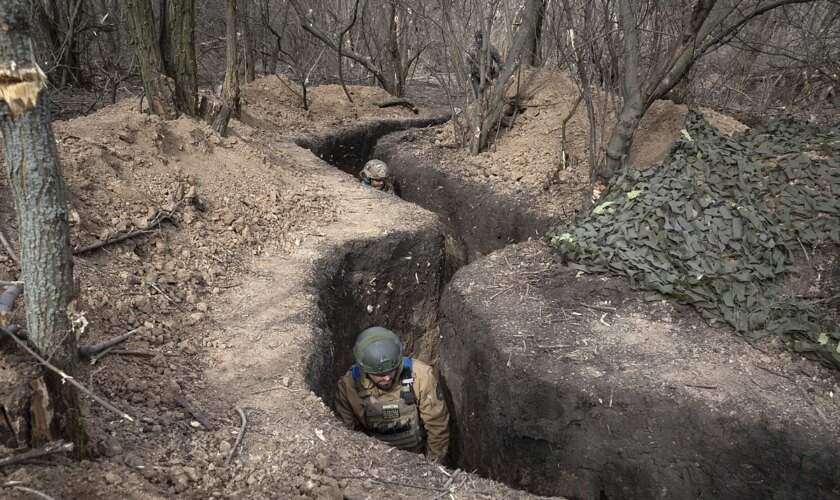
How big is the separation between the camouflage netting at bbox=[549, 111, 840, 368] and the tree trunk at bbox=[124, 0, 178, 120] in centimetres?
443

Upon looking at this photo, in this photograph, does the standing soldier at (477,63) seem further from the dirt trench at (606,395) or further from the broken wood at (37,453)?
the broken wood at (37,453)

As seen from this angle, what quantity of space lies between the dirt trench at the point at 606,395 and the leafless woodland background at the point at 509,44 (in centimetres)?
281

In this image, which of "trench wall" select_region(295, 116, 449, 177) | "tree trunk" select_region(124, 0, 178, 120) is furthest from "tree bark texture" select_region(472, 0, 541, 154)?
"tree trunk" select_region(124, 0, 178, 120)

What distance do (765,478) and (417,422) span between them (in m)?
2.26

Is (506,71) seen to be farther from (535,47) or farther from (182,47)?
(182,47)

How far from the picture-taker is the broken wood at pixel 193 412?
10.5 feet

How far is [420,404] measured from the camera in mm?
4547

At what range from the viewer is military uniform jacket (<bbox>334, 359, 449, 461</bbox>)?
14.6 feet

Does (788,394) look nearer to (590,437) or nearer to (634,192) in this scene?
(590,437)

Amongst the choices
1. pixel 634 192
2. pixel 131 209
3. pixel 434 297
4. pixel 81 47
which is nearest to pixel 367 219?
pixel 434 297

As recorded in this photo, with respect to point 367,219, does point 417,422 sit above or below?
below

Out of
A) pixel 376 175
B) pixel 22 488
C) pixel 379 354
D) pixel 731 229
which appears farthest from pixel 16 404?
pixel 376 175

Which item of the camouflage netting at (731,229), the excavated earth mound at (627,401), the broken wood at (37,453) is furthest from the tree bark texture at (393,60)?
the broken wood at (37,453)

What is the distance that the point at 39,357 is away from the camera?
2299 millimetres
